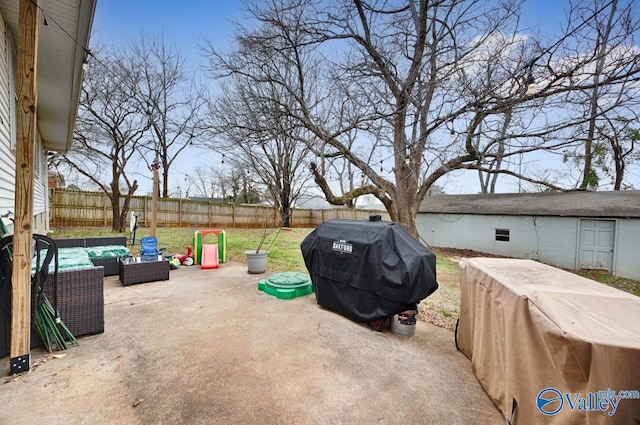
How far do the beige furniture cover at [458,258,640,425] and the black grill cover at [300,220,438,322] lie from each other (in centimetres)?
79

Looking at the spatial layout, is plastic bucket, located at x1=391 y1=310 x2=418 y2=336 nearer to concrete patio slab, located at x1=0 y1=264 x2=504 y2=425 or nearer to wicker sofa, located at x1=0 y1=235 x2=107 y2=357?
concrete patio slab, located at x1=0 y1=264 x2=504 y2=425

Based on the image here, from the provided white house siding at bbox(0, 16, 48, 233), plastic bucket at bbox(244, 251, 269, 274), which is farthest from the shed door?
white house siding at bbox(0, 16, 48, 233)

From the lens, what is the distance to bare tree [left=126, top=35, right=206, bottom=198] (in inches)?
458

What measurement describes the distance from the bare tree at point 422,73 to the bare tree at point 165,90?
5586 mm

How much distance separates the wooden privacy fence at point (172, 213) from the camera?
11.9m

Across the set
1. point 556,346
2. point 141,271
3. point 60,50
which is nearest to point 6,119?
point 60,50

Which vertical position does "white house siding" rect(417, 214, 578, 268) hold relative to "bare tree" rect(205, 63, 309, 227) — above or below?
below

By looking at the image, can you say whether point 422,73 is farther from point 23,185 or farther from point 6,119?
point 6,119

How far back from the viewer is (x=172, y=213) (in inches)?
585

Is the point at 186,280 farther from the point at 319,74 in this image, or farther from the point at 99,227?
the point at 99,227

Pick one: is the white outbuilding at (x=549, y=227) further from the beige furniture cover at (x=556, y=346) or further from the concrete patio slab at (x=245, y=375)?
the beige furniture cover at (x=556, y=346)

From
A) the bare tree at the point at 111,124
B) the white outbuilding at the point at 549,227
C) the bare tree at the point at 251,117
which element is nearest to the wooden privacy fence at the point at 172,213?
the bare tree at the point at 111,124

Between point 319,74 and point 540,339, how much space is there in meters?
9.19

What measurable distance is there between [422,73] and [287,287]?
6.13m
